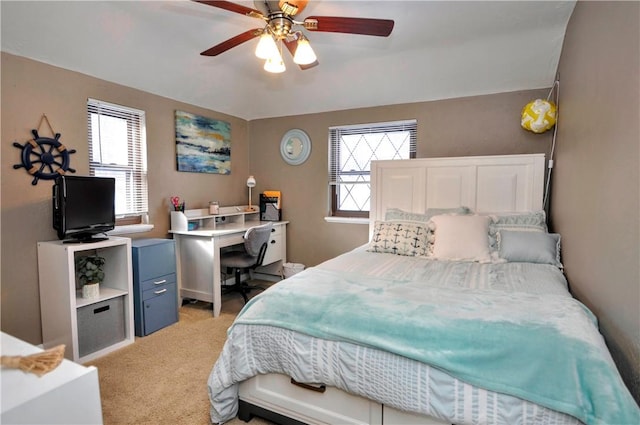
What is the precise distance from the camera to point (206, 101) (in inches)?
146

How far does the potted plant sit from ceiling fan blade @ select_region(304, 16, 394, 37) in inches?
89.1

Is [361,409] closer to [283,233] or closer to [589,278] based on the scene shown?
[589,278]

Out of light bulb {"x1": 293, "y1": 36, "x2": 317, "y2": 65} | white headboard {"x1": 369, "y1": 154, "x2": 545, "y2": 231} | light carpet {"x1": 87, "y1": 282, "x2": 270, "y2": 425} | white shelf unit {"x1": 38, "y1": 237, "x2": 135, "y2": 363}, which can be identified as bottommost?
light carpet {"x1": 87, "y1": 282, "x2": 270, "y2": 425}

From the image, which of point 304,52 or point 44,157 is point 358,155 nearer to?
point 304,52

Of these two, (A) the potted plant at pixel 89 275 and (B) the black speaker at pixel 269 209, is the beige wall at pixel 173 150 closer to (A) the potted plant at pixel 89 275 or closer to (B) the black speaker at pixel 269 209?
(B) the black speaker at pixel 269 209

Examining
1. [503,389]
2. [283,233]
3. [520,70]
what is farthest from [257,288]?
[520,70]

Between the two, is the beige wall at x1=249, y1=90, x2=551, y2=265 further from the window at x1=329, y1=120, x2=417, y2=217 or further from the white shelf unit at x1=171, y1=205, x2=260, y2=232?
the white shelf unit at x1=171, y1=205, x2=260, y2=232

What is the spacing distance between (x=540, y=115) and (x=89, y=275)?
12.4ft

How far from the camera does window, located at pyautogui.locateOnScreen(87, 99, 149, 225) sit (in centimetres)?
280

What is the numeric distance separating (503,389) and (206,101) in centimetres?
367

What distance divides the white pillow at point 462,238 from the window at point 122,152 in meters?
2.68

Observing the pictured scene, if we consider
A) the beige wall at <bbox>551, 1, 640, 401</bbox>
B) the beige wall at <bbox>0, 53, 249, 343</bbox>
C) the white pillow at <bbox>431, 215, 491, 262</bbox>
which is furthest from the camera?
the white pillow at <bbox>431, 215, 491, 262</bbox>

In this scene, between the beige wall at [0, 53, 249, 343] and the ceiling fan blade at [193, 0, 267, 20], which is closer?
the ceiling fan blade at [193, 0, 267, 20]

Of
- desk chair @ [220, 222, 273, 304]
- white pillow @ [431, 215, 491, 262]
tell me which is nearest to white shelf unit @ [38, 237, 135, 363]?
desk chair @ [220, 222, 273, 304]
